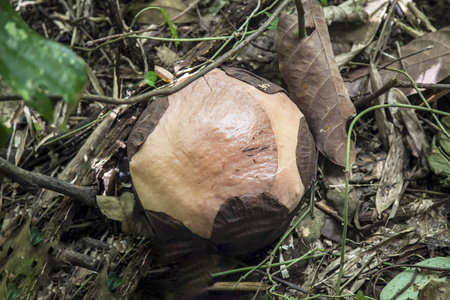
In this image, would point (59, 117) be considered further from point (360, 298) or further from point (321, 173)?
point (360, 298)

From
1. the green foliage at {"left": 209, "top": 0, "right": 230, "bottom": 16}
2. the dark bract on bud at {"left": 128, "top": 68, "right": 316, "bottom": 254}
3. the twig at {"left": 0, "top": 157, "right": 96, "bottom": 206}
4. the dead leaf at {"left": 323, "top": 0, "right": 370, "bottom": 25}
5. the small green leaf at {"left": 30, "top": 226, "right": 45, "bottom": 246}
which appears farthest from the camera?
the green foliage at {"left": 209, "top": 0, "right": 230, "bottom": 16}

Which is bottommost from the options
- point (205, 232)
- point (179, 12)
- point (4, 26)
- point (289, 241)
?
point (289, 241)

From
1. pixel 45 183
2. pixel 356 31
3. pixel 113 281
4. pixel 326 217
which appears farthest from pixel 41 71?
pixel 356 31

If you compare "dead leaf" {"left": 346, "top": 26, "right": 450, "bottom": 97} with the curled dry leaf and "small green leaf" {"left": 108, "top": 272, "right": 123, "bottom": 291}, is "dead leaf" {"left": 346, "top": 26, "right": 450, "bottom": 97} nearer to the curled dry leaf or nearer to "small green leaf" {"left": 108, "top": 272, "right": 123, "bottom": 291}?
the curled dry leaf

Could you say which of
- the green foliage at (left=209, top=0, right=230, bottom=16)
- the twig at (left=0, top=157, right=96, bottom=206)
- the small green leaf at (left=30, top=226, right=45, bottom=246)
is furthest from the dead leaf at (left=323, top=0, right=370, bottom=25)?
the small green leaf at (left=30, top=226, right=45, bottom=246)

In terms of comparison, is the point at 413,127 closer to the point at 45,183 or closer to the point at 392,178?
the point at 392,178

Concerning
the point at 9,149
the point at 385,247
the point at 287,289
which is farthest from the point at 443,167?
the point at 9,149
